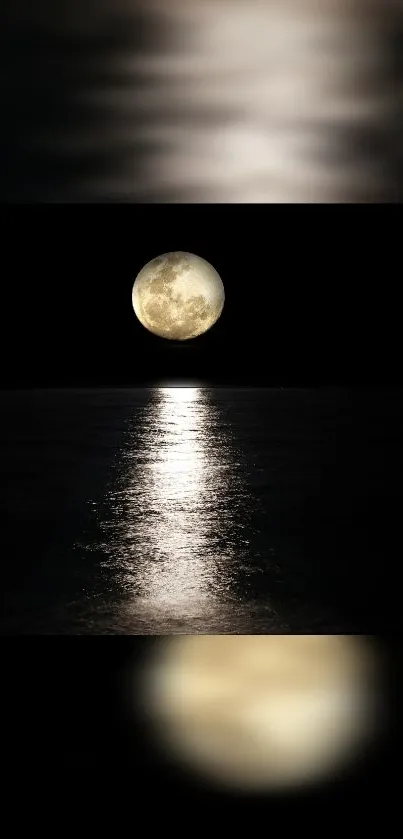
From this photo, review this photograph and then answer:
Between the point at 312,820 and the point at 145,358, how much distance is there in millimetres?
9279

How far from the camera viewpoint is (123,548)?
11.1ft

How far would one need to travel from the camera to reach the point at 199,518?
378cm

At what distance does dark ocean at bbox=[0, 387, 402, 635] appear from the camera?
272 cm

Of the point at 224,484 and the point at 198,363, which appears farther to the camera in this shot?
the point at 198,363

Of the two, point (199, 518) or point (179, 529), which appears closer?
point (179, 529)

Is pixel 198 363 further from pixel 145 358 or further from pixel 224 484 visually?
pixel 224 484

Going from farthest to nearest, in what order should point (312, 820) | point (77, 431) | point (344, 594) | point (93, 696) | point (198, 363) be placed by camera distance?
point (198, 363)
point (77, 431)
point (344, 594)
point (93, 696)
point (312, 820)

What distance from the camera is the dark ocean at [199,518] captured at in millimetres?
2721
